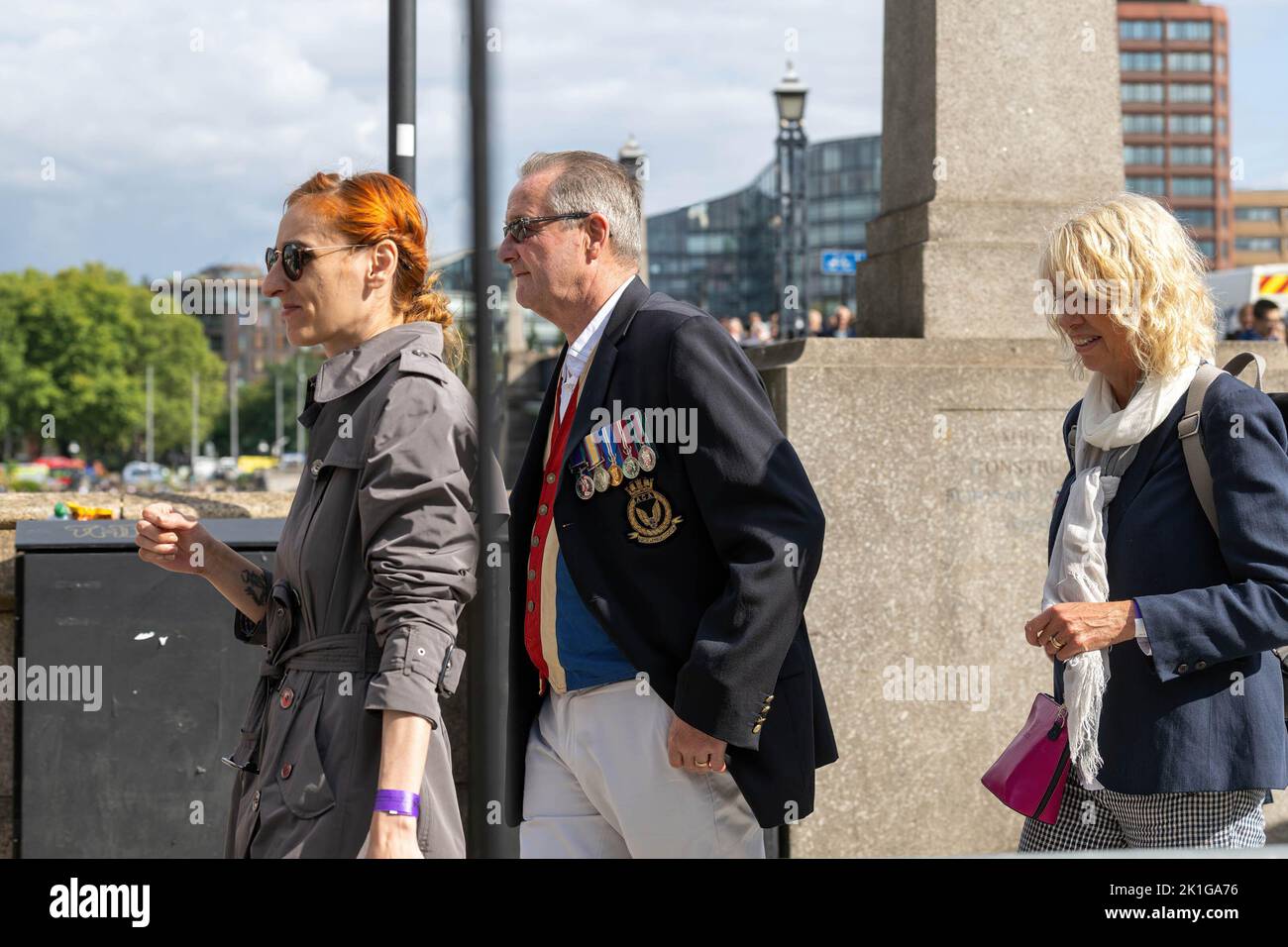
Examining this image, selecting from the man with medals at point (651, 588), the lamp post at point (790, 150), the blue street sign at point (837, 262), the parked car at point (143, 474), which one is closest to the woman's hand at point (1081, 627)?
the man with medals at point (651, 588)

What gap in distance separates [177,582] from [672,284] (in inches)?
3307

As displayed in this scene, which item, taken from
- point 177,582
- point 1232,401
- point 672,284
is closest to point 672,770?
point 1232,401

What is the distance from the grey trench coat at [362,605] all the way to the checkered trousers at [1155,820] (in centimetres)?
117

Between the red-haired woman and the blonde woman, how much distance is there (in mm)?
1056

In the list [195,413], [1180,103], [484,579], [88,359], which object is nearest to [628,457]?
[484,579]

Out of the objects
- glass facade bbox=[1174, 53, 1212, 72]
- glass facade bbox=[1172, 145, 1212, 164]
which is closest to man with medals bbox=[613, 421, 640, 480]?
glass facade bbox=[1174, 53, 1212, 72]

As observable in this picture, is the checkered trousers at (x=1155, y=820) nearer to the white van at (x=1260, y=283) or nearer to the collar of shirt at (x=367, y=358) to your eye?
the collar of shirt at (x=367, y=358)

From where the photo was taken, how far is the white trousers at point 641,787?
8.69ft

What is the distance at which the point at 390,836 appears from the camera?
→ 7.41ft

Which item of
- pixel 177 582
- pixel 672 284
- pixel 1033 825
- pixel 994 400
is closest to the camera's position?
pixel 1033 825

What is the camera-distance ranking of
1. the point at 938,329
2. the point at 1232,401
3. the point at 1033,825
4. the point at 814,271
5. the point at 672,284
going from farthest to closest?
the point at 814,271 → the point at 672,284 → the point at 938,329 → the point at 1033,825 → the point at 1232,401

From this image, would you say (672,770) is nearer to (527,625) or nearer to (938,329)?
(527,625)
